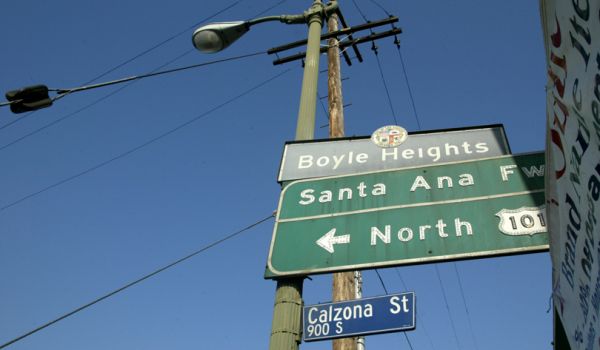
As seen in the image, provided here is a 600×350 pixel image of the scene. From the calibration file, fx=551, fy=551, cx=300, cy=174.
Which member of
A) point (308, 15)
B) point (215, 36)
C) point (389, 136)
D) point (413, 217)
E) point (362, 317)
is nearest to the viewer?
point (362, 317)

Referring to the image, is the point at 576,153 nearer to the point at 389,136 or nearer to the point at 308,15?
the point at 389,136

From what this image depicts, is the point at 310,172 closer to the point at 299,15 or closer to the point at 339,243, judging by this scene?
the point at 339,243

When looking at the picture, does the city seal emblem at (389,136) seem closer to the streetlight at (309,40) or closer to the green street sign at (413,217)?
the green street sign at (413,217)

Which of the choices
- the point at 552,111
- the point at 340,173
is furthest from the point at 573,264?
the point at 340,173

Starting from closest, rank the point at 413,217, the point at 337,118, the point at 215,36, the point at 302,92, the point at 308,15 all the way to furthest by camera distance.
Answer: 1. the point at 413,217
2. the point at 302,92
3. the point at 215,36
4. the point at 308,15
5. the point at 337,118

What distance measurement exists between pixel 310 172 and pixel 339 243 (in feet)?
2.97

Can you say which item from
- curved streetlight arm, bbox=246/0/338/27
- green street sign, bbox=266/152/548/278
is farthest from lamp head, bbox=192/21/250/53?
green street sign, bbox=266/152/548/278

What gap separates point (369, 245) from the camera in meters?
3.78

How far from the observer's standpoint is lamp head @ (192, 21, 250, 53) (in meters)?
5.56

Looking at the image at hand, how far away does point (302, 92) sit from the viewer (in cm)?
521

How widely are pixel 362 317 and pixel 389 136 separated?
1767 millimetres

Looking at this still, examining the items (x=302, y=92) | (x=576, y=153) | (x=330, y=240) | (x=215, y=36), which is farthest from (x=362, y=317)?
(x=215, y=36)

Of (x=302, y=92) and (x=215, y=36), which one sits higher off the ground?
(x=215, y=36)

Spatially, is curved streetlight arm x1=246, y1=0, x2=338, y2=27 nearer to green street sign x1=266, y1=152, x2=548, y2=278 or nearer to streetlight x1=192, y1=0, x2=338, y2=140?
streetlight x1=192, y1=0, x2=338, y2=140
